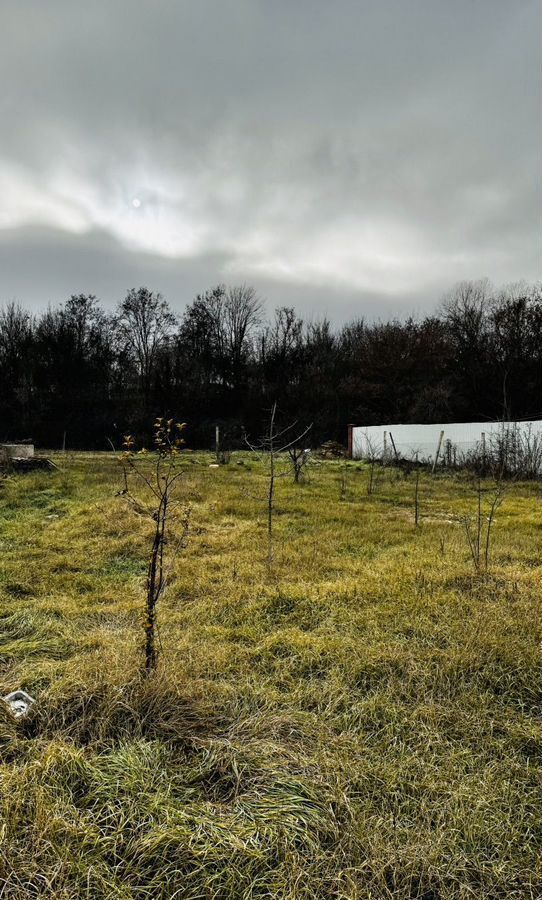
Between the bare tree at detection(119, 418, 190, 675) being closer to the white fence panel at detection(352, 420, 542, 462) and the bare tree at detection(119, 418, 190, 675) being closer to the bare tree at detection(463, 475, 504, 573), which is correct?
the bare tree at detection(463, 475, 504, 573)

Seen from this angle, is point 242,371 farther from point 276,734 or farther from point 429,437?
point 276,734

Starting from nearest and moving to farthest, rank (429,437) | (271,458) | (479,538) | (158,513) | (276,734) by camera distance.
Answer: (276,734), (158,513), (479,538), (271,458), (429,437)

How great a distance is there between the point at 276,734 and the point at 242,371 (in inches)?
1107

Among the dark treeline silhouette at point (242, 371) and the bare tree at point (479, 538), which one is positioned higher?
the dark treeline silhouette at point (242, 371)

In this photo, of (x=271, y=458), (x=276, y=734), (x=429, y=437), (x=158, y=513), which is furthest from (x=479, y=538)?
(x=429, y=437)

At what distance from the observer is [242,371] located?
97.0ft

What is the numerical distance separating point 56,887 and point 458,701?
1.98 metres

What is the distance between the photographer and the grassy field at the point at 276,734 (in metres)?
1.59

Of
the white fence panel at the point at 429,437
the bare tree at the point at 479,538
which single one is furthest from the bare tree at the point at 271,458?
the white fence panel at the point at 429,437

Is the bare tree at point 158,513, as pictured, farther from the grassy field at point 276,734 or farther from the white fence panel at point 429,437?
the white fence panel at point 429,437

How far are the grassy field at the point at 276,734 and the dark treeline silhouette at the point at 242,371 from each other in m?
19.0

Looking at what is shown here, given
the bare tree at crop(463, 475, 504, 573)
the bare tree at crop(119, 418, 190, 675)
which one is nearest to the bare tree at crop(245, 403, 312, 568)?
the bare tree at crop(119, 418, 190, 675)

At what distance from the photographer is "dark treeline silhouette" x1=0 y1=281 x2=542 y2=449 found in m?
23.5

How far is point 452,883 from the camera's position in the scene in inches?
61.6
